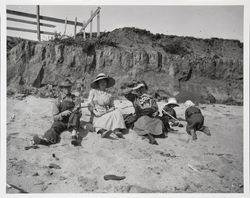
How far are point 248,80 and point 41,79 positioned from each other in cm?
443

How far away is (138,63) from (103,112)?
10.9ft

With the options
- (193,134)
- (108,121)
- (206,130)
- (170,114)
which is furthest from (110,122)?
(206,130)

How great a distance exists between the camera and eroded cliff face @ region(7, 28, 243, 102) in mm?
6348

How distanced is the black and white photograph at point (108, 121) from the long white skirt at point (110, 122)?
0.05 ft

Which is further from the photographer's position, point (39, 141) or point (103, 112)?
point (103, 112)

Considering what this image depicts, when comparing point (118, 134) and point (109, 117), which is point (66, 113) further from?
point (118, 134)

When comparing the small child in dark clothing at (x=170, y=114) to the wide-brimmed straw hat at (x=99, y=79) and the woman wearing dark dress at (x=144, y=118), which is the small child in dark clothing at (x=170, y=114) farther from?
the wide-brimmed straw hat at (x=99, y=79)

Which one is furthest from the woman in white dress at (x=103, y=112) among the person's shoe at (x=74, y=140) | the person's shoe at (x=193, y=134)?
the person's shoe at (x=193, y=134)

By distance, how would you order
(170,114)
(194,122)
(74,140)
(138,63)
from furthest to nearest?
1. (138,63)
2. (170,114)
3. (194,122)
4. (74,140)

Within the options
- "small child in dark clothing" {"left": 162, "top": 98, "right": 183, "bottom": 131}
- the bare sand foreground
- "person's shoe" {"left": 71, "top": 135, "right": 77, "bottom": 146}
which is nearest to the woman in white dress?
the bare sand foreground

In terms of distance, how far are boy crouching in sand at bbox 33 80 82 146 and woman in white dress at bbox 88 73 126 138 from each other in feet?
1.04

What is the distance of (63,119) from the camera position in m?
4.23

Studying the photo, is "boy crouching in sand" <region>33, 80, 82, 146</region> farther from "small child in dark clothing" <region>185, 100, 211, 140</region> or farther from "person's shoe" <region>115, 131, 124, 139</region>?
"small child in dark clothing" <region>185, 100, 211, 140</region>

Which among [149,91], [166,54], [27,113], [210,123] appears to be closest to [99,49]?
[149,91]
